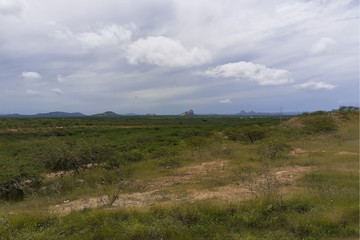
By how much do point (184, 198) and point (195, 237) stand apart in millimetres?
2777

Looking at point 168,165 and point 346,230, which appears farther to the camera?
point 168,165

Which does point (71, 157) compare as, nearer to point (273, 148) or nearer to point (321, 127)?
point (273, 148)

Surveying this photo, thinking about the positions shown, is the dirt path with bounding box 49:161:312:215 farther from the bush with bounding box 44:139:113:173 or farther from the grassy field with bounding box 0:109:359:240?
the bush with bounding box 44:139:113:173

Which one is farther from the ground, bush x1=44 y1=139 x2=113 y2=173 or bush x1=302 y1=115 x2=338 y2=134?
bush x1=302 y1=115 x2=338 y2=134

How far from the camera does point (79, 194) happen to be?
9211 mm

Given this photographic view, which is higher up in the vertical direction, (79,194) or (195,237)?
(195,237)

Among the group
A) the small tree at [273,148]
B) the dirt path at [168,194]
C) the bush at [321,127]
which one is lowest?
the dirt path at [168,194]

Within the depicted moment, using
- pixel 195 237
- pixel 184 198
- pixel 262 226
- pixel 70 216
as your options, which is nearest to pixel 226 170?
pixel 184 198

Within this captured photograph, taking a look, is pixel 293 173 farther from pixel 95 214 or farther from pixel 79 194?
pixel 79 194

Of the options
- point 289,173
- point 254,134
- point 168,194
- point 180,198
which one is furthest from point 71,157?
point 254,134

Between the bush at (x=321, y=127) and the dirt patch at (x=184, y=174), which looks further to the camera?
the bush at (x=321, y=127)

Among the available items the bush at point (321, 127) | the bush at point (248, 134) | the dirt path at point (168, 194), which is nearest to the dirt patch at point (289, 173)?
the dirt path at point (168, 194)

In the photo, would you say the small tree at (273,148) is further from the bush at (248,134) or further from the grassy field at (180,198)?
the bush at (248,134)

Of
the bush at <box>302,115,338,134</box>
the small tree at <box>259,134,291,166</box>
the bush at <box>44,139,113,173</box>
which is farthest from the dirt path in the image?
A: the bush at <box>302,115,338,134</box>
